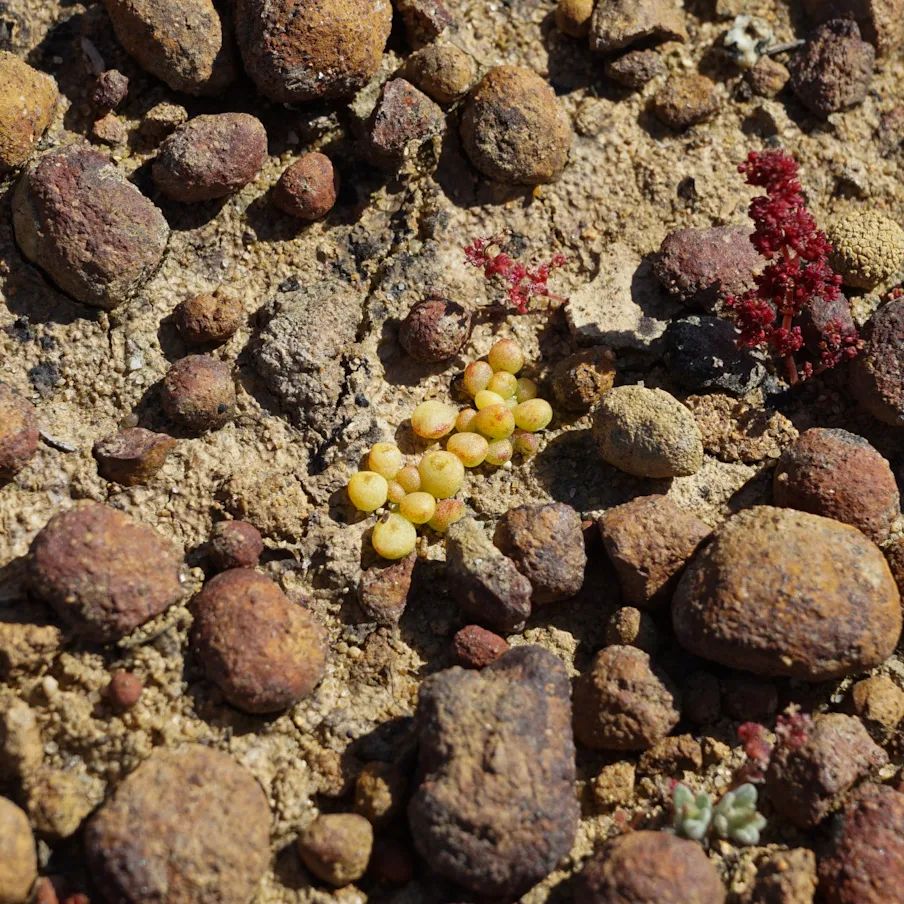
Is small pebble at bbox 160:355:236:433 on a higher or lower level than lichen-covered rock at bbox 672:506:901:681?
lower

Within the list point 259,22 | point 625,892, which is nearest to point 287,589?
point 625,892

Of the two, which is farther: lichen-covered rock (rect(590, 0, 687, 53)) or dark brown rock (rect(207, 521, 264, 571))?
lichen-covered rock (rect(590, 0, 687, 53))

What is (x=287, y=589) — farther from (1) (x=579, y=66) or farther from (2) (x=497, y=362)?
(1) (x=579, y=66)

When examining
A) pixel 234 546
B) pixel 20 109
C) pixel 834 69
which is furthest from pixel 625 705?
pixel 20 109

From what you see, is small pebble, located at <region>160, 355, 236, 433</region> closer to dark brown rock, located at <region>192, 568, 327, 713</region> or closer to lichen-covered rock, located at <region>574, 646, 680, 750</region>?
dark brown rock, located at <region>192, 568, 327, 713</region>

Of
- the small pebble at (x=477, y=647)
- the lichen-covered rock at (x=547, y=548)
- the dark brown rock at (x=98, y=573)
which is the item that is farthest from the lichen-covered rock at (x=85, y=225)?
the small pebble at (x=477, y=647)

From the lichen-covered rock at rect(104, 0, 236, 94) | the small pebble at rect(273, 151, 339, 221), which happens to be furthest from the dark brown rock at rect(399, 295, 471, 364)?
the lichen-covered rock at rect(104, 0, 236, 94)
